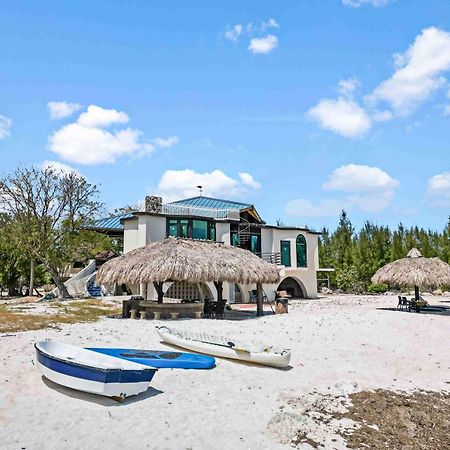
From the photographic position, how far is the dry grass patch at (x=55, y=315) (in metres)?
14.7

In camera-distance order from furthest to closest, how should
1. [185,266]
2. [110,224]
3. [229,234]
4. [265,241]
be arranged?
[110,224] → [265,241] → [229,234] → [185,266]

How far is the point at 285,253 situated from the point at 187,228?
8.07 m

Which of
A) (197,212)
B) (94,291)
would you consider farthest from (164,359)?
(94,291)

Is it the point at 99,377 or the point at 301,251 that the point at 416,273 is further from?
the point at 99,377

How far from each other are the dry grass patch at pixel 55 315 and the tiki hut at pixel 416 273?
45.7 ft

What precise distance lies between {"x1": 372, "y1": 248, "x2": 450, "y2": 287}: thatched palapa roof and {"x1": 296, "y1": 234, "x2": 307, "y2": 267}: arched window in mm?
9386

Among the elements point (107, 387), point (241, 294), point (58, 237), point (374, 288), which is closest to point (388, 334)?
point (107, 387)

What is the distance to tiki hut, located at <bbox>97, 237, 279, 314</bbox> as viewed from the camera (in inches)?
698

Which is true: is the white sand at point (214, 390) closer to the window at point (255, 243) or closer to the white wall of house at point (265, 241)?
the white wall of house at point (265, 241)

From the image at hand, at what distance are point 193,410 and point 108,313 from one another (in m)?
13.0

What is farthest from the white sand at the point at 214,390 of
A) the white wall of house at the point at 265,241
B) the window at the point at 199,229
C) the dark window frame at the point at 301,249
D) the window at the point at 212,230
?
the dark window frame at the point at 301,249

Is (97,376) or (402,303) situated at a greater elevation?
(402,303)

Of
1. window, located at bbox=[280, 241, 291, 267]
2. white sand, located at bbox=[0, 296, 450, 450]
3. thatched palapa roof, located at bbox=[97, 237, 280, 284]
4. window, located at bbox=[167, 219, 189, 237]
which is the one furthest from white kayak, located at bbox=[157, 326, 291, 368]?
window, located at bbox=[280, 241, 291, 267]

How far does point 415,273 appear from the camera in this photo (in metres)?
23.1
